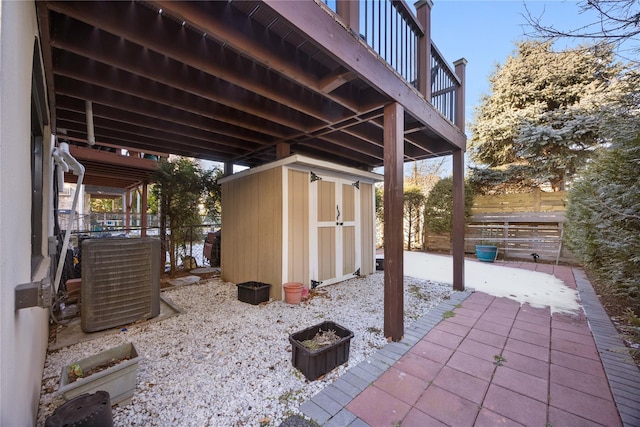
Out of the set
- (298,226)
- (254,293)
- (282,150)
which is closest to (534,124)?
(282,150)

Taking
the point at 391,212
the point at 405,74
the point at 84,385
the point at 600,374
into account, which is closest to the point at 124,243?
the point at 84,385

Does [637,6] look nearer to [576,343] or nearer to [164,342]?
[576,343]

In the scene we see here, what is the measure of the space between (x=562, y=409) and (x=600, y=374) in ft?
2.28

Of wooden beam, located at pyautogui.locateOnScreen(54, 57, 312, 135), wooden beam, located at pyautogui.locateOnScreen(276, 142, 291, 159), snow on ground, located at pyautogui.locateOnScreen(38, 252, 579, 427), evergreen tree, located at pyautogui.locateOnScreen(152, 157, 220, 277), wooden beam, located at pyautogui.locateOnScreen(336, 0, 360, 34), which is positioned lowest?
snow on ground, located at pyautogui.locateOnScreen(38, 252, 579, 427)

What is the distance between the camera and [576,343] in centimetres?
239

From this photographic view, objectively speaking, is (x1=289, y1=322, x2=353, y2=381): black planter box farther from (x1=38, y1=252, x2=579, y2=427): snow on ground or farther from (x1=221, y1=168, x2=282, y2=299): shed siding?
(x1=221, y1=168, x2=282, y2=299): shed siding

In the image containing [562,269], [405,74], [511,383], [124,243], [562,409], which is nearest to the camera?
[562,409]

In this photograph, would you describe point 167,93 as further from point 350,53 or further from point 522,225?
point 522,225

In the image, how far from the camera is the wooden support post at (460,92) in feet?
13.3

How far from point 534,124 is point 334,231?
739 centimetres

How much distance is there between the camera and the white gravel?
61.2 inches

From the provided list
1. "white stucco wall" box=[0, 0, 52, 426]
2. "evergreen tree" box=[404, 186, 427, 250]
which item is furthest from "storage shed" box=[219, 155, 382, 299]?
"evergreen tree" box=[404, 186, 427, 250]

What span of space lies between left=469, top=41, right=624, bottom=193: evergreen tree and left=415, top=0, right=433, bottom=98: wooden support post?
6.09m

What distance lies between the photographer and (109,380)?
5.04 feet
